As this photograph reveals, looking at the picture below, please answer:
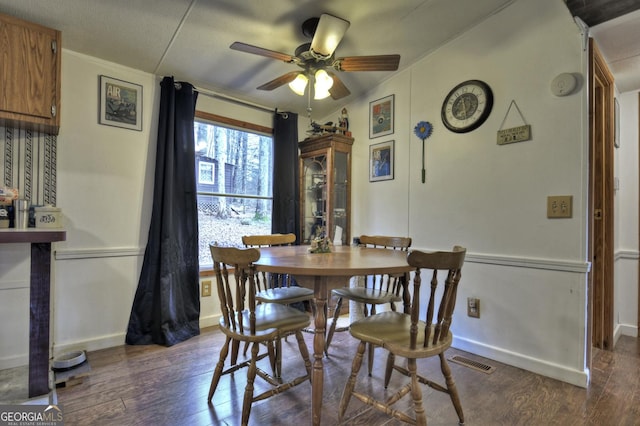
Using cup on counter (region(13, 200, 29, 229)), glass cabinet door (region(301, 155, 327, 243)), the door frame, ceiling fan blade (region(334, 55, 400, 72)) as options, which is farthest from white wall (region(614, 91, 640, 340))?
cup on counter (region(13, 200, 29, 229))

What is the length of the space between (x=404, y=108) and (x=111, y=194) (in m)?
2.64

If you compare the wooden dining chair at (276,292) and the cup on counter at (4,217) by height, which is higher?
the cup on counter at (4,217)

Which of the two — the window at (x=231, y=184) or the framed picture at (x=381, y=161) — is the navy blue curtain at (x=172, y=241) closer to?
the window at (x=231, y=184)

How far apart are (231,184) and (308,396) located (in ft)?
6.94

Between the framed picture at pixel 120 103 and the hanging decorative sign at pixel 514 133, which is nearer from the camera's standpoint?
the hanging decorative sign at pixel 514 133

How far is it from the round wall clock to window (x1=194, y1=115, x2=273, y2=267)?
1850mm

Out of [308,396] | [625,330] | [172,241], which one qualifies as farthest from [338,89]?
[625,330]

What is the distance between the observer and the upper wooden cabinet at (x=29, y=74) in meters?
1.81

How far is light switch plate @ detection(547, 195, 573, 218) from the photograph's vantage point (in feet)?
6.55

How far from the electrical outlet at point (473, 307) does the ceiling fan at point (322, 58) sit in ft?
5.94

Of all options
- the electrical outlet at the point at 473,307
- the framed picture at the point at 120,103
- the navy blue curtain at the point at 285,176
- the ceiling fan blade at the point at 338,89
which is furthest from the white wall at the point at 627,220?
the framed picture at the point at 120,103

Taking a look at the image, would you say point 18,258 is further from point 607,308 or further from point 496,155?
point 607,308

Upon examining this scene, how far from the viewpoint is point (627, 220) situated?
286 cm

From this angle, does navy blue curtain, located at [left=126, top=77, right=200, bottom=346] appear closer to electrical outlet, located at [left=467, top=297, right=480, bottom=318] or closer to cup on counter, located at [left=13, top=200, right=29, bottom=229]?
cup on counter, located at [left=13, top=200, right=29, bottom=229]
